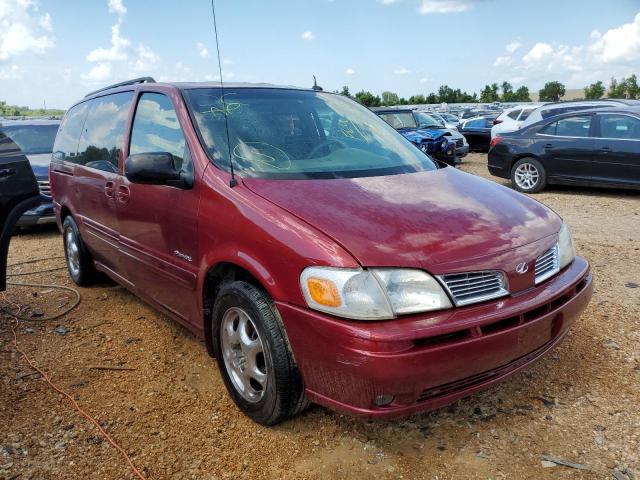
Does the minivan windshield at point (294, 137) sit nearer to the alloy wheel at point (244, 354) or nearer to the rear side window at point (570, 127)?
the alloy wheel at point (244, 354)

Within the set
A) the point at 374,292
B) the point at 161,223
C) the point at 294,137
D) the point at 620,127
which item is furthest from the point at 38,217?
the point at 620,127

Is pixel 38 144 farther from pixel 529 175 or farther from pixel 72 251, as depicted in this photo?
pixel 529 175

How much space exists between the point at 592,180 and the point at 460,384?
8.16 meters

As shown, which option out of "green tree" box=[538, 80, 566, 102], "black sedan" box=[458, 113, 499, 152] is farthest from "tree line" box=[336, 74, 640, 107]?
"black sedan" box=[458, 113, 499, 152]

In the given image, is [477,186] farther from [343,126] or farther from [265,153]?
[265,153]

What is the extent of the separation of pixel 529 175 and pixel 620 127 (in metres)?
1.66

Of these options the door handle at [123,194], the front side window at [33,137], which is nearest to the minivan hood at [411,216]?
the door handle at [123,194]

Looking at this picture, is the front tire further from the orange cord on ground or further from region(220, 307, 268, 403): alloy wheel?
the orange cord on ground

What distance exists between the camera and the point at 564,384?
304cm

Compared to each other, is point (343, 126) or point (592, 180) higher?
point (343, 126)

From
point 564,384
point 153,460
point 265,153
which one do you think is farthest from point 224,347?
point 564,384

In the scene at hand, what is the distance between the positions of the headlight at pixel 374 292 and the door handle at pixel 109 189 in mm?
2187

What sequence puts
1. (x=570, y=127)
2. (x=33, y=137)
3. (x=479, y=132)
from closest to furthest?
(x=33, y=137)
(x=570, y=127)
(x=479, y=132)

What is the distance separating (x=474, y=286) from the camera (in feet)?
7.44
